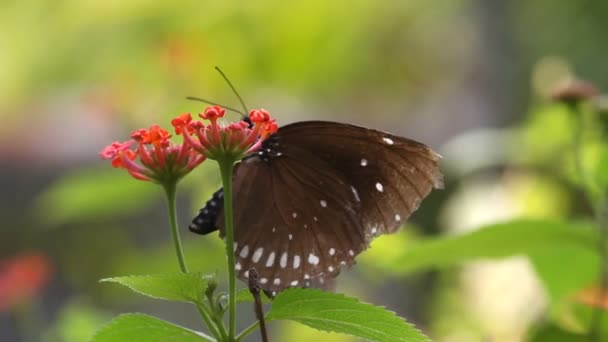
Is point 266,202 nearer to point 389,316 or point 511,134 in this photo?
point 389,316

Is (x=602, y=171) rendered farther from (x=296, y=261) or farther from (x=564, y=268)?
(x=296, y=261)

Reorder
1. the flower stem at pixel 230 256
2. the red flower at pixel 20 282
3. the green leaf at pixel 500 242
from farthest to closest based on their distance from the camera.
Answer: the red flower at pixel 20 282, the green leaf at pixel 500 242, the flower stem at pixel 230 256

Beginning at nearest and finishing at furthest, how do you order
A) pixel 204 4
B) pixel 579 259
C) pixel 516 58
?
pixel 579 259 < pixel 204 4 < pixel 516 58

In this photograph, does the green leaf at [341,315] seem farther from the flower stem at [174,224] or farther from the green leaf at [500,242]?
the green leaf at [500,242]

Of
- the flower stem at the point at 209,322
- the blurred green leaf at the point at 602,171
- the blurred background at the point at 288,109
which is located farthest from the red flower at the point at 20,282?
the flower stem at the point at 209,322

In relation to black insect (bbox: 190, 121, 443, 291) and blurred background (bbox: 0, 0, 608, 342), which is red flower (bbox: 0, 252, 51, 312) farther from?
black insect (bbox: 190, 121, 443, 291)

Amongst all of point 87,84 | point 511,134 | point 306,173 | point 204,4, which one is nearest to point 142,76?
point 204,4

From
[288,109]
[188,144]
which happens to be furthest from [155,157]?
[288,109]
